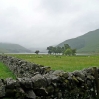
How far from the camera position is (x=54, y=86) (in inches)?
353

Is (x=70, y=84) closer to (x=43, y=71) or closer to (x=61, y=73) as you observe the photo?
(x=61, y=73)

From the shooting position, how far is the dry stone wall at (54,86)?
7737mm

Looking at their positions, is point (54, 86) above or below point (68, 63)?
above

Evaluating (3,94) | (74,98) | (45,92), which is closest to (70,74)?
(74,98)

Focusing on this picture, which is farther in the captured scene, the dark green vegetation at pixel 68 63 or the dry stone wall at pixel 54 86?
the dark green vegetation at pixel 68 63

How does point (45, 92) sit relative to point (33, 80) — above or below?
below

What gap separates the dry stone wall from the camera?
774cm

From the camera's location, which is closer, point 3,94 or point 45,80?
point 3,94

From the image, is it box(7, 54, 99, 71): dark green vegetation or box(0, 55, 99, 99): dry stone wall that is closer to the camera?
box(0, 55, 99, 99): dry stone wall

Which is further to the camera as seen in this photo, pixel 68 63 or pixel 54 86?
pixel 68 63

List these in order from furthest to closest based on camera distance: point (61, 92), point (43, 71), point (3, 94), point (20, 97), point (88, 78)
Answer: point (43, 71)
point (88, 78)
point (61, 92)
point (20, 97)
point (3, 94)

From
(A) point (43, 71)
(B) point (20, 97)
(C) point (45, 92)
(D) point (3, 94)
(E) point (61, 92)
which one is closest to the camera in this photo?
(D) point (3, 94)

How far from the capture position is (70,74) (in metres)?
9.80

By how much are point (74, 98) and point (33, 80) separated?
105 inches
